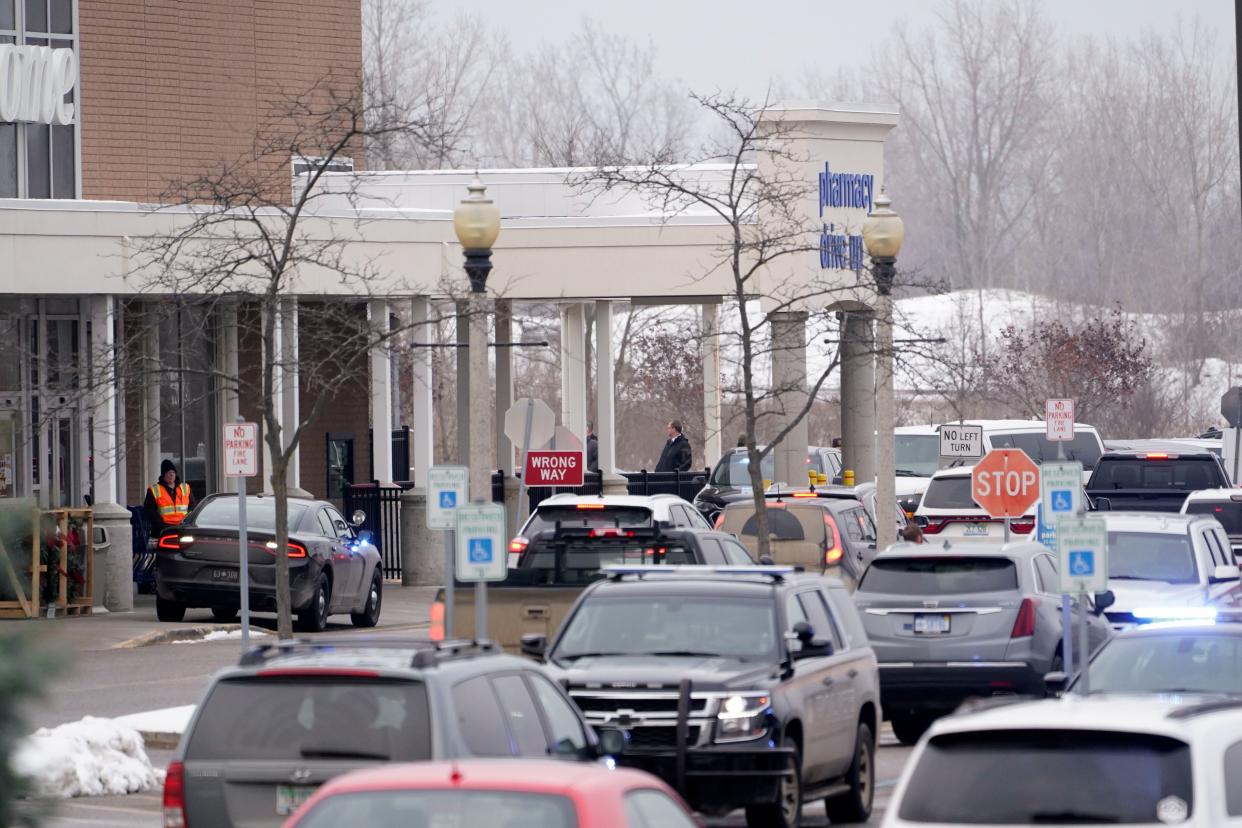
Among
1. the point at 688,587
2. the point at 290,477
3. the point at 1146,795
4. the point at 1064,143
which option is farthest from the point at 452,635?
the point at 1064,143

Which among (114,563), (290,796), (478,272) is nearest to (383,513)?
(114,563)

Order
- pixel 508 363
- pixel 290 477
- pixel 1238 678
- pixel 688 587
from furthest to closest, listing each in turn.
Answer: pixel 508 363
pixel 290 477
pixel 688 587
pixel 1238 678

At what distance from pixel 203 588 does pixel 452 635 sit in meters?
9.94

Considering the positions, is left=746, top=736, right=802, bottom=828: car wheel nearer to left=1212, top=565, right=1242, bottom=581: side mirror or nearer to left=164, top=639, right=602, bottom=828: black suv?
left=164, top=639, right=602, bottom=828: black suv

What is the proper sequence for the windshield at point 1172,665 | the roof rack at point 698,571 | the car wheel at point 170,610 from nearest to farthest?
the windshield at point 1172,665 < the roof rack at point 698,571 < the car wheel at point 170,610

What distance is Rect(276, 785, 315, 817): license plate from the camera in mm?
8617

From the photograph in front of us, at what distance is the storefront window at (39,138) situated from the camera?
3131 cm

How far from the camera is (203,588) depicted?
25109 mm

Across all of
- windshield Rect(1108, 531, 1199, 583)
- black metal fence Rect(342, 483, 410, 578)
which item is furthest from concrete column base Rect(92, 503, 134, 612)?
windshield Rect(1108, 531, 1199, 583)

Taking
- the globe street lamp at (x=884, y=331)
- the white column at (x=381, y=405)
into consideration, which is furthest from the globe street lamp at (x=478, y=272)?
the white column at (x=381, y=405)

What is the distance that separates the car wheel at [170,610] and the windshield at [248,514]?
1037mm

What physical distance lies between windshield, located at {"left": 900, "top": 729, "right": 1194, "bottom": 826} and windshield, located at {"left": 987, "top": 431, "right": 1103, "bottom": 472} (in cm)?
3118

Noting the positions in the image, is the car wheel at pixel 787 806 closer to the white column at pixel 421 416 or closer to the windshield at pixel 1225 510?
the windshield at pixel 1225 510

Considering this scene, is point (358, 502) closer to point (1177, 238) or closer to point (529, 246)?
point (529, 246)
